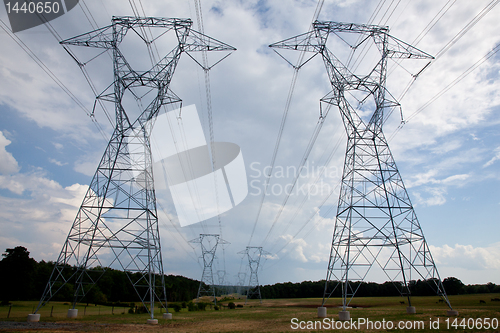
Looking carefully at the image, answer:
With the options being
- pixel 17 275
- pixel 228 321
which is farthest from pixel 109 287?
pixel 228 321

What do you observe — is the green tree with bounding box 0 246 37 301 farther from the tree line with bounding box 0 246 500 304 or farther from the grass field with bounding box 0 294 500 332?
the grass field with bounding box 0 294 500 332

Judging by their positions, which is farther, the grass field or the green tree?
the green tree

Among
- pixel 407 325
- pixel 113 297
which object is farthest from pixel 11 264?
pixel 407 325

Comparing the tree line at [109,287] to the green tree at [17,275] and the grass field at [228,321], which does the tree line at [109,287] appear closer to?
the green tree at [17,275]

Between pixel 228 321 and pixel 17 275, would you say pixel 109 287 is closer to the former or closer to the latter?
pixel 17 275

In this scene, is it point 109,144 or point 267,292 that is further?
point 267,292

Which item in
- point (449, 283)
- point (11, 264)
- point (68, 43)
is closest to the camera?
point (68, 43)

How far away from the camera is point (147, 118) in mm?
28781

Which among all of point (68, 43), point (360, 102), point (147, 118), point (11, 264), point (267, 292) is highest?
point (68, 43)

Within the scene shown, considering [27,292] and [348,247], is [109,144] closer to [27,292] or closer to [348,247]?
[348,247]

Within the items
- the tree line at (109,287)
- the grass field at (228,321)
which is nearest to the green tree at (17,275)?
the tree line at (109,287)

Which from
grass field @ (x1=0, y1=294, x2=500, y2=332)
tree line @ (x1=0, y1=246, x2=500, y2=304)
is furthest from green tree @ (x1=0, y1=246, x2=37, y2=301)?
grass field @ (x1=0, y1=294, x2=500, y2=332)

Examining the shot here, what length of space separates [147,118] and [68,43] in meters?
8.44

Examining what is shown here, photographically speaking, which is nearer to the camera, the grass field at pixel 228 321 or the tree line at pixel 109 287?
the grass field at pixel 228 321
